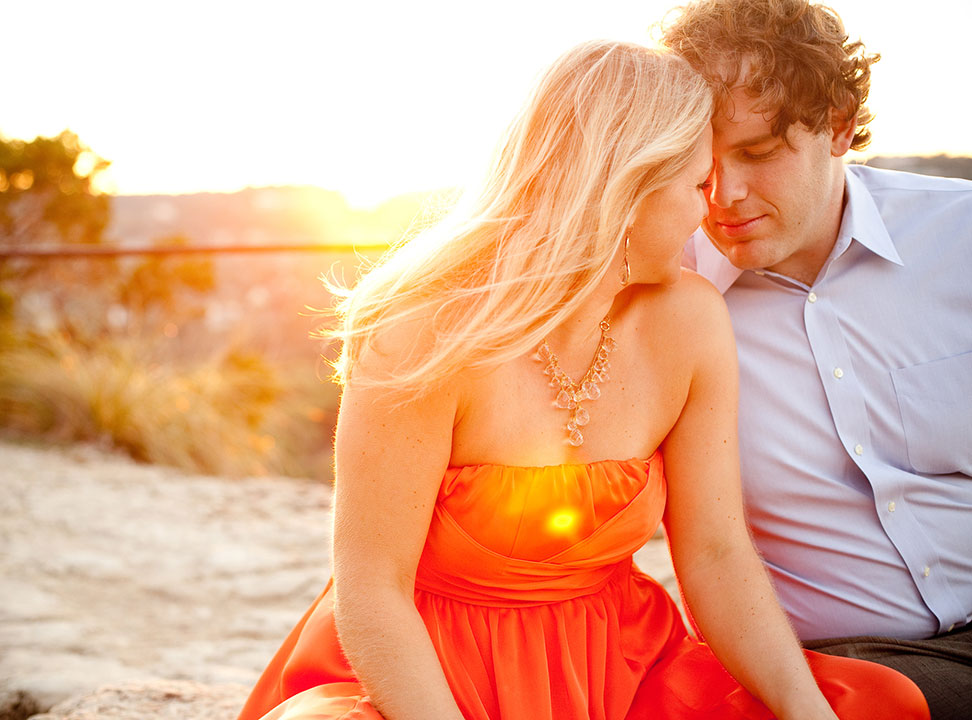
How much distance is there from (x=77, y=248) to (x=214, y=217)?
914 cm

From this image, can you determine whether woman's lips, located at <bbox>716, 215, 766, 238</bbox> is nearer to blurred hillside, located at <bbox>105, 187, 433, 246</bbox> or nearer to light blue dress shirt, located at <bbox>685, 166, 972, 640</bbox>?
light blue dress shirt, located at <bbox>685, 166, 972, 640</bbox>

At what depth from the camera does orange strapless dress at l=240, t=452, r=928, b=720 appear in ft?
4.50


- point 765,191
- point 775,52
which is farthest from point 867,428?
point 775,52

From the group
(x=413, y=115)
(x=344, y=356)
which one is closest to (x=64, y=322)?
(x=413, y=115)

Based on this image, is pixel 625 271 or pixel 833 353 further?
pixel 833 353

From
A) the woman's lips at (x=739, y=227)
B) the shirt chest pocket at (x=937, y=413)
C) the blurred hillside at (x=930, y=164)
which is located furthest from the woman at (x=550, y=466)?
the blurred hillside at (x=930, y=164)

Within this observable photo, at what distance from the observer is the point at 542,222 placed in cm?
136

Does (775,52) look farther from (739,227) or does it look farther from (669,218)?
(669,218)

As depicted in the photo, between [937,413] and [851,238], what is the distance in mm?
424

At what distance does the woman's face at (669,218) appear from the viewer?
4.59 feet

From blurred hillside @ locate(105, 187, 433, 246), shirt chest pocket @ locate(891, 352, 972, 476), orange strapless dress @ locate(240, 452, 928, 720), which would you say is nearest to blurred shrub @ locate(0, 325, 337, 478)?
orange strapless dress @ locate(240, 452, 928, 720)

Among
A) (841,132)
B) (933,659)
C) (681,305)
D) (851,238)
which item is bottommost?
(933,659)

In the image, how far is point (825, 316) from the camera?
5.85 ft

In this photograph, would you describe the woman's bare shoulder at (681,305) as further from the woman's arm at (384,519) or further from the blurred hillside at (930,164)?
the blurred hillside at (930,164)
